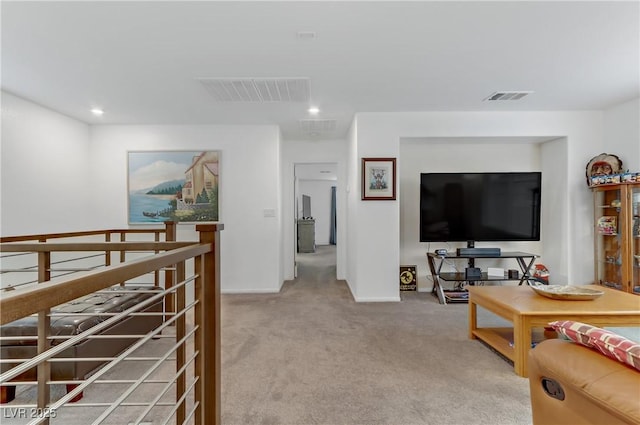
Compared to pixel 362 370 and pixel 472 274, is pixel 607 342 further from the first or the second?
pixel 472 274

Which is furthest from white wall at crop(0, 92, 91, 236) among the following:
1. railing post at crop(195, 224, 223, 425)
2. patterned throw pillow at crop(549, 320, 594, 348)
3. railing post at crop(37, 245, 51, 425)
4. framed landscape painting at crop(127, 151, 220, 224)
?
patterned throw pillow at crop(549, 320, 594, 348)

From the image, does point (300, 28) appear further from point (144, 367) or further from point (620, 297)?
point (620, 297)

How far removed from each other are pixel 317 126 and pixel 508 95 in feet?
Result: 7.60

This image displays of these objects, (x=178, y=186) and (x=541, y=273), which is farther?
(x=178, y=186)

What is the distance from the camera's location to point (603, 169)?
376 cm

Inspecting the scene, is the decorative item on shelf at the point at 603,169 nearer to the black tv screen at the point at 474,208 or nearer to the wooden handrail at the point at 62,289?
the black tv screen at the point at 474,208

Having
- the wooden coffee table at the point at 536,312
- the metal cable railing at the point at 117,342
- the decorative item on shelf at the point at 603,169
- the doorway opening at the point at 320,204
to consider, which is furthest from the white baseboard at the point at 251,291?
the doorway opening at the point at 320,204

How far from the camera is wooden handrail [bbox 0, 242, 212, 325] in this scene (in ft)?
1.72

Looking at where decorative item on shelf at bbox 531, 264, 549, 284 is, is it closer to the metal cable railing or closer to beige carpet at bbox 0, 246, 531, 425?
beige carpet at bbox 0, 246, 531, 425

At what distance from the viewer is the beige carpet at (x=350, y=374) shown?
175 centimetres

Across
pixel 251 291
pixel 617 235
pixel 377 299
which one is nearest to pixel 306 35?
pixel 377 299

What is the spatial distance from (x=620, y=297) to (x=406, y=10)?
8.75ft

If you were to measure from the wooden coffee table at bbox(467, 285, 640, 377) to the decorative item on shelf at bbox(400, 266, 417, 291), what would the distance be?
5.94ft

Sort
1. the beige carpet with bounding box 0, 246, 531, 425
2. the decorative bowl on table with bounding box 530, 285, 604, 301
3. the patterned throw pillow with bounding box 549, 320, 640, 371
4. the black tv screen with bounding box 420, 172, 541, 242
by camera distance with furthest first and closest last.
Answer: the black tv screen with bounding box 420, 172, 541, 242, the decorative bowl on table with bounding box 530, 285, 604, 301, the beige carpet with bounding box 0, 246, 531, 425, the patterned throw pillow with bounding box 549, 320, 640, 371
